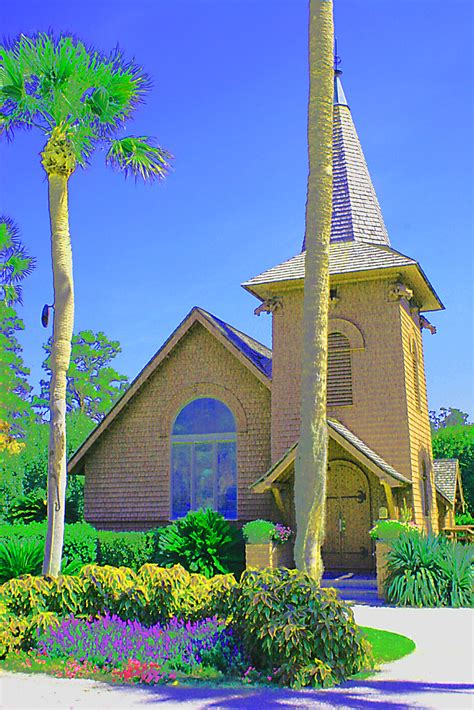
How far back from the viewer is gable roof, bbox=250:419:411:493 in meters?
17.1

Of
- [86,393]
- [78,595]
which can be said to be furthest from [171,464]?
[86,393]

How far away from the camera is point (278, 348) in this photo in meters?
20.1

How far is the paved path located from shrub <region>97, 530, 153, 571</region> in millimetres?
10041

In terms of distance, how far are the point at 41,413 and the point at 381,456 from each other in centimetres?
5306

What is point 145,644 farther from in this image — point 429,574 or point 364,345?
point 364,345

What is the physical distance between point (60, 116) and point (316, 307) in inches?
245

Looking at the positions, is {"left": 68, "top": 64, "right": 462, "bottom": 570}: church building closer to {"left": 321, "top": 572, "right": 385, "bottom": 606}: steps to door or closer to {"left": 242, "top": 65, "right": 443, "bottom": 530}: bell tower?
{"left": 242, "top": 65, "right": 443, "bottom": 530}: bell tower

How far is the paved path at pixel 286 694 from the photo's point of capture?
694 centimetres

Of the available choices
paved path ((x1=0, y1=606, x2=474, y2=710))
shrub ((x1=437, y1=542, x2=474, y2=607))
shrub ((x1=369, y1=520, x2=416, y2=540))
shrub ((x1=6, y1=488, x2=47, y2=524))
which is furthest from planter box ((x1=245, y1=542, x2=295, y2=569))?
shrub ((x1=6, y1=488, x2=47, y2=524))

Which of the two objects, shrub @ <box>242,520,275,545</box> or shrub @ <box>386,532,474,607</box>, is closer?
shrub @ <box>386,532,474,607</box>

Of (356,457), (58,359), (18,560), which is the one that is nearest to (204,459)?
(356,457)

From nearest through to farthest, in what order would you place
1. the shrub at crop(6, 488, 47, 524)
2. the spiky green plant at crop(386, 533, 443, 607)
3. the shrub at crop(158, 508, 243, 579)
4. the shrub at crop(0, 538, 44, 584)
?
the shrub at crop(0, 538, 44, 584) → the spiky green plant at crop(386, 533, 443, 607) → the shrub at crop(158, 508, 243, 579) → the shrub at crop(6, 488, 47, 524)

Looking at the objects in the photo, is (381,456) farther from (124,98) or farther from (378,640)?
(124,98)

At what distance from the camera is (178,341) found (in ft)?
70.3
